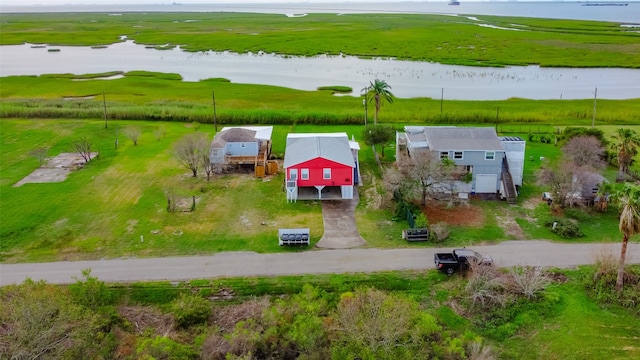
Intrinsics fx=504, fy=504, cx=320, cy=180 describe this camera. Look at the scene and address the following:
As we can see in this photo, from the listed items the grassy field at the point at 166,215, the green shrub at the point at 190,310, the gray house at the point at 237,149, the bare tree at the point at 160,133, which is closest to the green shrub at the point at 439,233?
the grassy field at the point at 166,215

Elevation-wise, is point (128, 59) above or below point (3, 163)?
above

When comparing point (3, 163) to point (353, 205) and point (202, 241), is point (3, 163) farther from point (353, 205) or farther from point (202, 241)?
point (353, 205)

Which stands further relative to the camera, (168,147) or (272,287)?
(168,147)

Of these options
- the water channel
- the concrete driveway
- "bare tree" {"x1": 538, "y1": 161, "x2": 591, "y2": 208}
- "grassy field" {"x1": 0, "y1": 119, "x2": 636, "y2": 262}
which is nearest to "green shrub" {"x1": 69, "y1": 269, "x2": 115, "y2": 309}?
"grassy field" {"x1": 0, "y1": 119, "x2": 636, "y2": 262}

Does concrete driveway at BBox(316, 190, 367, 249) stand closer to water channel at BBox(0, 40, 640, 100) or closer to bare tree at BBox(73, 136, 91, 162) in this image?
bare tree at BBox(73, 136, 91, 162)

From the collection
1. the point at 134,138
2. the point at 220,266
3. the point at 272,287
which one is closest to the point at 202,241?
the point at 220,266

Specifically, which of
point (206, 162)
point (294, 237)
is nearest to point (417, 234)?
point (294, 237)
